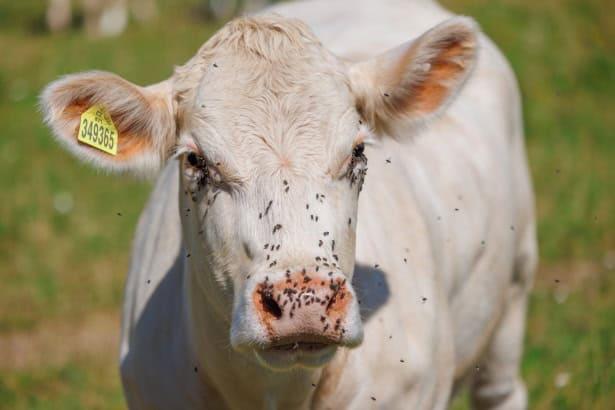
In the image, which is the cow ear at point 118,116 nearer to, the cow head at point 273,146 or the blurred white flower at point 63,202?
the cow head at point 273,146

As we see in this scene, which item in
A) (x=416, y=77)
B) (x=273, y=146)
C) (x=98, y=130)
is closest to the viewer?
(x=273, y=146)

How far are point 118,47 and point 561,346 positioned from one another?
8.93m

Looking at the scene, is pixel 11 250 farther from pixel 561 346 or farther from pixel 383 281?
pixel 383 281

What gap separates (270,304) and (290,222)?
9.5 inches

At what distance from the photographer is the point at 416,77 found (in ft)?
13.0

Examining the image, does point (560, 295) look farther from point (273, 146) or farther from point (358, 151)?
point (273, 146)

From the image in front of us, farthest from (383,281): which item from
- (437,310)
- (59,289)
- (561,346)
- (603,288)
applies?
(59,289)

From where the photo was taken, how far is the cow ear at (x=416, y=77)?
390cm

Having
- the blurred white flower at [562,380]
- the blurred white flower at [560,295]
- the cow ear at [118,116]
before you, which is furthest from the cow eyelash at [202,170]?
the blurred white flower at [560,295]

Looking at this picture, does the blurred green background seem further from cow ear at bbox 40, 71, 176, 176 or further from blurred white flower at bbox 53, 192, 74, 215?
cow ear at bbox 40, 71, 176, 176

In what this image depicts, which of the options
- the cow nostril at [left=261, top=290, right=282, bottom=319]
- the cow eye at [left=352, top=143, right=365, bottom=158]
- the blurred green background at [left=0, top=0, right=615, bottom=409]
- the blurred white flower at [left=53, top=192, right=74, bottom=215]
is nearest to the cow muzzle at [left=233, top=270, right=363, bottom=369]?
the cow nostril at [left=261, top=290, right=282, bottom=319]

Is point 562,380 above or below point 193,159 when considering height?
below

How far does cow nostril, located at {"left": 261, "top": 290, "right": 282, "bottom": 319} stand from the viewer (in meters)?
3.23

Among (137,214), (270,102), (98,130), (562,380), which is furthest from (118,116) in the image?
(137,214)
